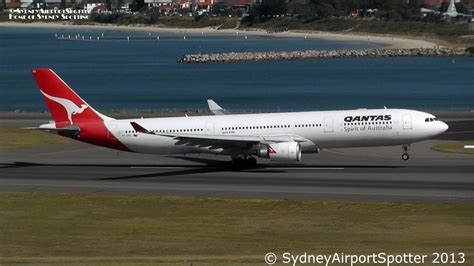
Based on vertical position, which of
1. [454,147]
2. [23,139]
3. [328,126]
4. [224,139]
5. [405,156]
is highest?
[328,126]

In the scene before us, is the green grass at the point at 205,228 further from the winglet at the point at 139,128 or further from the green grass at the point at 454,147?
the green grass at the point at 454,147

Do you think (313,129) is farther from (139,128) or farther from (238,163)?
(139,128)

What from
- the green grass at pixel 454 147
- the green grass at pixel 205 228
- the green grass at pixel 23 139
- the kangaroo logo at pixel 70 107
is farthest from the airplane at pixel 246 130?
the green grass at pixel 23 139

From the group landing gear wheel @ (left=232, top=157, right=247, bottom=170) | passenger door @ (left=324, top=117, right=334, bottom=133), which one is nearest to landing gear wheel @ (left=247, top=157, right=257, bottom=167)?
landing gear wheel @ (left=232, top=157, right=247, bottom=170)

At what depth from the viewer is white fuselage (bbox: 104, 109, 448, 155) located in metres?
65.5

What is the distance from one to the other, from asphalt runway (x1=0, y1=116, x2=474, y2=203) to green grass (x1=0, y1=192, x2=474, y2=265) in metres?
2.83

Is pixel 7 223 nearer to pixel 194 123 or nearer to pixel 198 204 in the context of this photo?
pixel 198 204

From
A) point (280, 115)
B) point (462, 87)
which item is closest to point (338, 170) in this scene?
point (280, 115)

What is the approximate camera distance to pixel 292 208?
5312 cm

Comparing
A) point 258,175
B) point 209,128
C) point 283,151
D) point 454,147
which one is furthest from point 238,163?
point 454,147

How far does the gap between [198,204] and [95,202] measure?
5336mm

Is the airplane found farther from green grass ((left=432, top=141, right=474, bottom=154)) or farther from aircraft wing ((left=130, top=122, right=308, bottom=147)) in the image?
→ green grass ((left=432, top=141, right=474, bottom=154))

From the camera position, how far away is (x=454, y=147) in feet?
249

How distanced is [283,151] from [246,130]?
3.96 m
